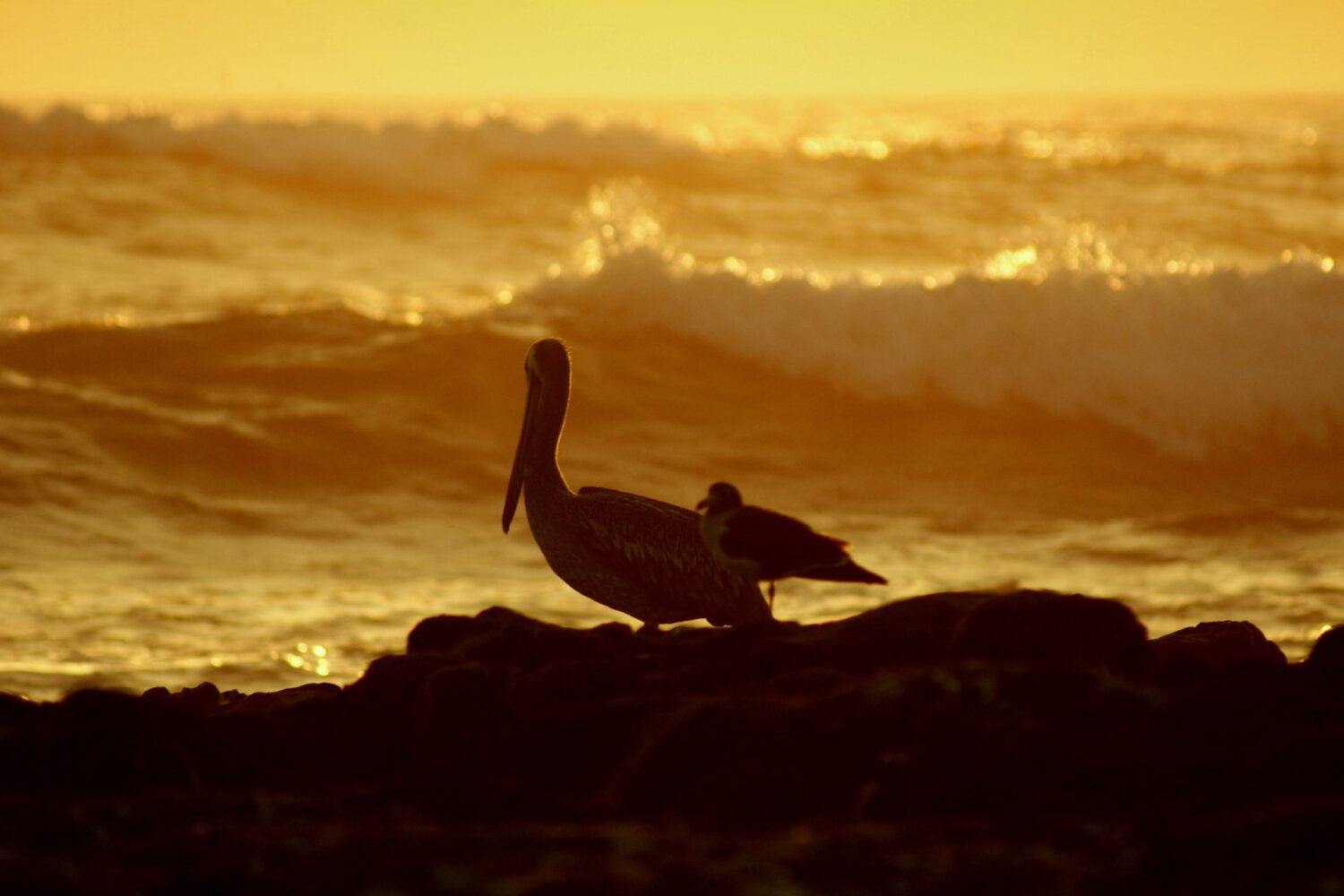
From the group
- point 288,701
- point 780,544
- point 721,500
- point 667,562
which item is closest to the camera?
point 288,701

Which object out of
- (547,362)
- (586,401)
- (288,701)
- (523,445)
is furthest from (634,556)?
(586,401)

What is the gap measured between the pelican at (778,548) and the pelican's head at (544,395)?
1615mm

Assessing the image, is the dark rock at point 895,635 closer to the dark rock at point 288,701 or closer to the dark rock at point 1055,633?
the dark rock at point 1055,633

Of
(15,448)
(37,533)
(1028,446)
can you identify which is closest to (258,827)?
(37,533)

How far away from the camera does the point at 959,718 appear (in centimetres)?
517

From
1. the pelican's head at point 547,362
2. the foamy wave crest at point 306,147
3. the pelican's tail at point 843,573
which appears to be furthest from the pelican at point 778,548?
the foamy wave crest at point 306,147

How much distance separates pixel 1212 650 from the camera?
695 cm

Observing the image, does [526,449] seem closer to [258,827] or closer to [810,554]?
[810,554]

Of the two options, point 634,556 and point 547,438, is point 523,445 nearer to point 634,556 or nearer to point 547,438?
point 547,438

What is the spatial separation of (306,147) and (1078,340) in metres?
18.0

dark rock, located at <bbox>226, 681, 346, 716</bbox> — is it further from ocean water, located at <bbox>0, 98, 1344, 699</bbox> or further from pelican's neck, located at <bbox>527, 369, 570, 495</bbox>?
ocean water, located at <bbox>0, 98, 1344, 699</bbox>

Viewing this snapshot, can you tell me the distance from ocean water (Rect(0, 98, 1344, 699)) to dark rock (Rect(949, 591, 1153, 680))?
3784 millimetres

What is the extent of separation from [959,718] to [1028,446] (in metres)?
12.2

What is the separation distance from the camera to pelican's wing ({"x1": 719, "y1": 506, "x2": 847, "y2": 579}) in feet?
22.2
